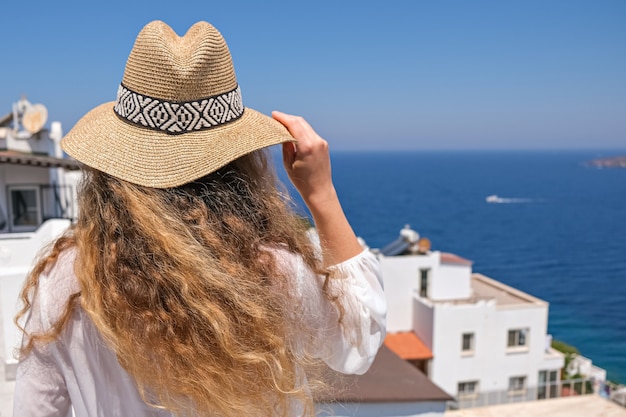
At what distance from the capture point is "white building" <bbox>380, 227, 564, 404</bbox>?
15078mm

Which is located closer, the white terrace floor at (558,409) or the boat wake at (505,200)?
Result: the white terrace floor at (558,409)

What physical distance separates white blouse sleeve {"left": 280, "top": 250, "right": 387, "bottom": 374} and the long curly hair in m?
0.04

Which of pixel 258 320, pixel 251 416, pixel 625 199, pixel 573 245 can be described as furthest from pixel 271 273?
pixel 625 199

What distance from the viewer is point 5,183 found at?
962 cm

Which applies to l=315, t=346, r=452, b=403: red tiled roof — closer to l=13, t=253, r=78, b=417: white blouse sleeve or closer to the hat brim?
l=13, t=253, r=78, b=417: white blouse sleeve

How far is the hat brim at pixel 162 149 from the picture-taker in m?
1.06

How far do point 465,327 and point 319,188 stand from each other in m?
14.9

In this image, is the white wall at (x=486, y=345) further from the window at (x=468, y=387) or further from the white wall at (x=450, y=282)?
the white wall at (x=450, y=282)

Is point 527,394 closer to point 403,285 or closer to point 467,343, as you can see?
point 467,343

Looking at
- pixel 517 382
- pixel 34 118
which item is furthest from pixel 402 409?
pixel 517 382

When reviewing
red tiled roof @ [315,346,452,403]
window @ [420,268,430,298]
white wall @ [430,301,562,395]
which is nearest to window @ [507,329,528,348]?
Result: white wall @ [430,301,562,395]

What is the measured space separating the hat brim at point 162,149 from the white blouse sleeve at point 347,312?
0.86 feet

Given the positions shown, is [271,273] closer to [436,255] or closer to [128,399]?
[128,399]

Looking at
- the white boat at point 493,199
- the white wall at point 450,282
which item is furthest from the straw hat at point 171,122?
the white boat at point 493,199
